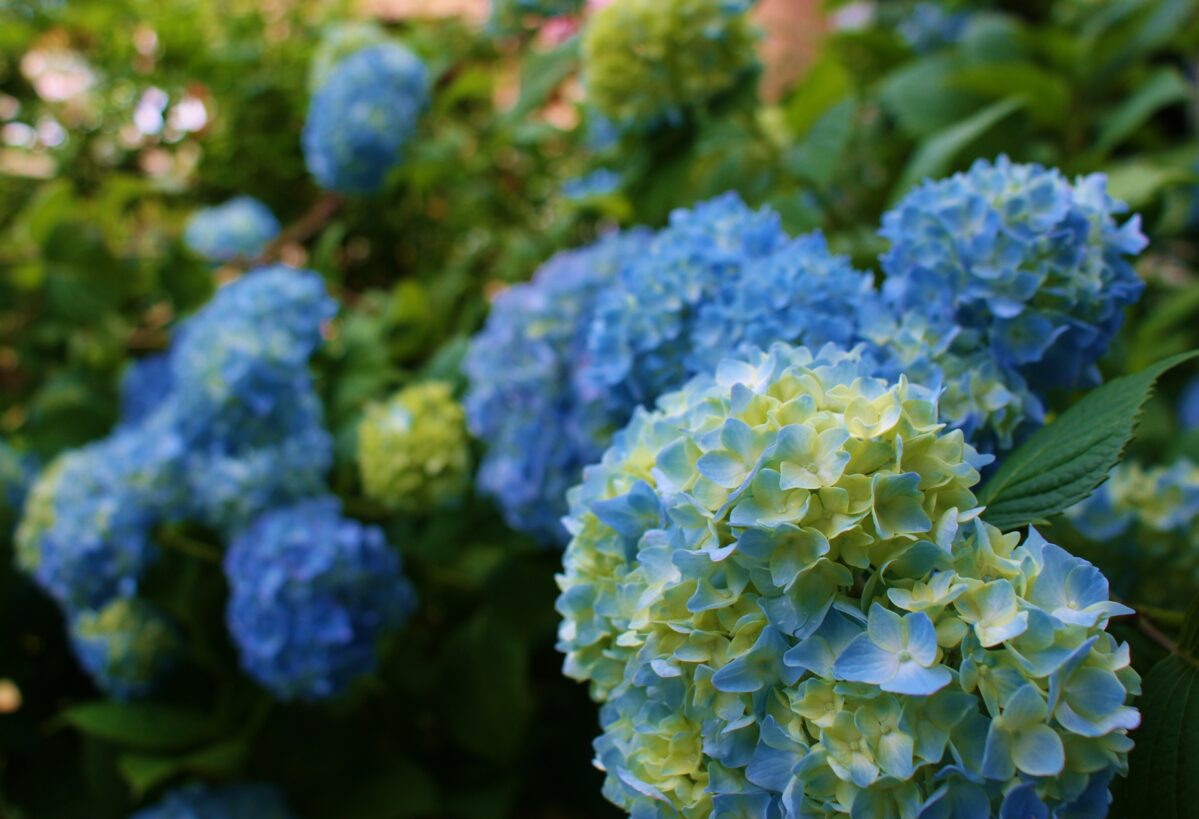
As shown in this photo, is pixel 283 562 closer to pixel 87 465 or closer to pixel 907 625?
pixel 87 465

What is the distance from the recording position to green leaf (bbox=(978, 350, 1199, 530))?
40cm

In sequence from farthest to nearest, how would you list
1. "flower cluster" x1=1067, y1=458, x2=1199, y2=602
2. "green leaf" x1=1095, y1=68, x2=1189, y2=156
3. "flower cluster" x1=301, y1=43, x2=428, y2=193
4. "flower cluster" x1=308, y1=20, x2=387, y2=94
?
"flower cluster" x1=308, y1=20, x2=387, y2=94 < "flower cluster" x1=301, y1=43, x2=428, y2=193 < "green leaf" x1=1095, y1=68, x2=1189, y2=156 < "flower cluster" x1=1067, y1=458, x2=1199, y2=602

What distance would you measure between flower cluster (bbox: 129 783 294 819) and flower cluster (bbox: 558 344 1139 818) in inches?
25.0

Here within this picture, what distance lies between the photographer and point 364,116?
1.12 metres

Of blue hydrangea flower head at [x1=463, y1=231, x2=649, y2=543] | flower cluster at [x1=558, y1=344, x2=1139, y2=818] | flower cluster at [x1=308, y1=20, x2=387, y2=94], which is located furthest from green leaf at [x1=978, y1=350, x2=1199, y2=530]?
flower cluster at [x1=308, y1=20, x2=387, y2=94]

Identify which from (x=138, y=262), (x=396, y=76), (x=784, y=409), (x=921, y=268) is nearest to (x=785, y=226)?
(x=921, y=268)

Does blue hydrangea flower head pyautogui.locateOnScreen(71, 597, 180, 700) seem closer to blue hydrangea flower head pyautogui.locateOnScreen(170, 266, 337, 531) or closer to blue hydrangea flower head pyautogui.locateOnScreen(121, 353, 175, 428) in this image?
blue hydrangea flower head pyautogui.locateOnScreen(170, 266, 337, 531)

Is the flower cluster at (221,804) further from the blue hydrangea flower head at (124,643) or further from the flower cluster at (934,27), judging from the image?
the flower cluster at (934,27)

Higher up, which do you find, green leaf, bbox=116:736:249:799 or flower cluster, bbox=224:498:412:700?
flower cluster, bbox=224:498:412:700

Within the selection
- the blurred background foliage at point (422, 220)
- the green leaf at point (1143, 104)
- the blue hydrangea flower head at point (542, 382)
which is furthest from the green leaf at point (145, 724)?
the green leaf at point (1143, 104)

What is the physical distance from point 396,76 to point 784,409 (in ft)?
3.03

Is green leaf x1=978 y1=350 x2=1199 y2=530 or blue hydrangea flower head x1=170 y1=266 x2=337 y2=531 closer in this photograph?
green leaf x1=978 y1=350 x2=1199 y2=530

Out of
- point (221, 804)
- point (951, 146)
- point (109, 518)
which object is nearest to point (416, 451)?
point (109, 518)

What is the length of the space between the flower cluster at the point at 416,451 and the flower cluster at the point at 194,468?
2.6 inches
